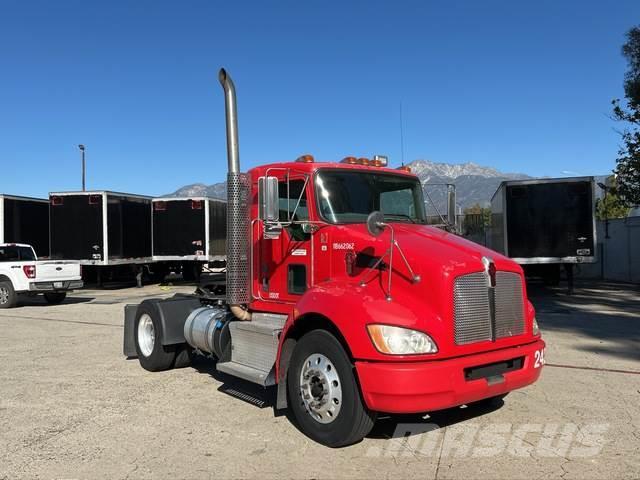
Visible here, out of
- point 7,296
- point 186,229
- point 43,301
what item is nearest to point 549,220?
point 186,229

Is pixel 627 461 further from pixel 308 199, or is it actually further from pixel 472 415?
pixel 308 199

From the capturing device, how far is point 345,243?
16.7ft

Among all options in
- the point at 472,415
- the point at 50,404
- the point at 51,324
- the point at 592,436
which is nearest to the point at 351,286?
the point at 472,415

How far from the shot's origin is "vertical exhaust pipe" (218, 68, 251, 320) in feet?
20.3

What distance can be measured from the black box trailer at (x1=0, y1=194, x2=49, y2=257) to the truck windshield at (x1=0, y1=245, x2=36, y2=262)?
404 cm

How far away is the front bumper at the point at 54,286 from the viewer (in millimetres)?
15227

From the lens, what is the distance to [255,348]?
563cm

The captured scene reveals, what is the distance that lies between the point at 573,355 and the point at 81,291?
18.3m

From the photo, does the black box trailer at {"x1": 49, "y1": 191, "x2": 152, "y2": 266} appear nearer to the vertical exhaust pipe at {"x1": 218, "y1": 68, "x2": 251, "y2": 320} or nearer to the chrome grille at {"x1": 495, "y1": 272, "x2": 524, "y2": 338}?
the vertical exhaust pipe at {"x1": 218, "y1": 68, "x2": 251, "y2": 320}

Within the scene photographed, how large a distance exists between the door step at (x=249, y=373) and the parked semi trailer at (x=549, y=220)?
11770mm

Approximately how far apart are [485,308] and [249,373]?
232 cm

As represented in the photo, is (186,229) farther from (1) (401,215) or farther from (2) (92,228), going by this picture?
(1) (401,215)

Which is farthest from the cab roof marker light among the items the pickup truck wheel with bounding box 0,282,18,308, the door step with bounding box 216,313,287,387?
the pickup truck wheel with bounding box 0,282,18,308

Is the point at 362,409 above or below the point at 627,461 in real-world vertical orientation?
above
